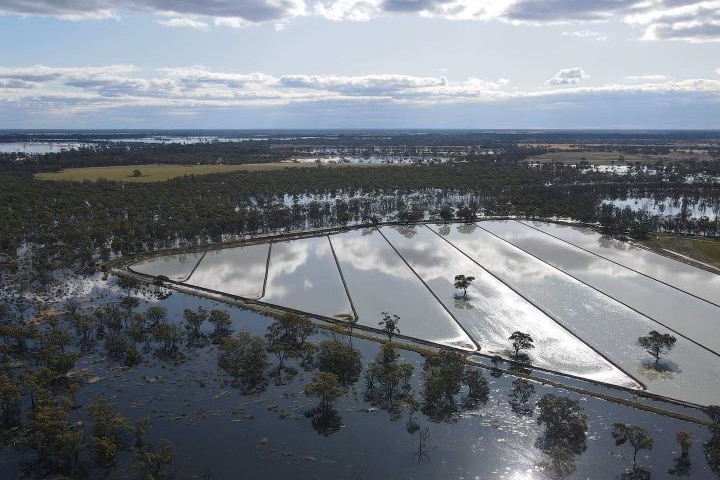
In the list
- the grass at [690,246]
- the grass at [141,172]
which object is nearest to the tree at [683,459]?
the grass at [690,246]

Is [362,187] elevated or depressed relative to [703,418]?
elevated

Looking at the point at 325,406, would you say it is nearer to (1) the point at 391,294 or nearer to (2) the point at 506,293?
(1) the point at 391,294

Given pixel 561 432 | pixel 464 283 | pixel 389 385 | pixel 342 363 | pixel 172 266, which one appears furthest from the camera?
pixel 172 266

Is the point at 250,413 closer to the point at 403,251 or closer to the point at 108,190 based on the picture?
the point at 403,251

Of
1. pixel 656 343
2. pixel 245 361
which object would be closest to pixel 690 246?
pixel 656 343

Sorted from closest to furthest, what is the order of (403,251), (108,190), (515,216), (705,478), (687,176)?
(705,478) → (403,251) → (515,216) → (108,190) → (687,176)

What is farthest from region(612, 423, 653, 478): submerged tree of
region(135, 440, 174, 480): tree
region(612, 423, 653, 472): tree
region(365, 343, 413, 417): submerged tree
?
region(135, 440, 174, 480): tree

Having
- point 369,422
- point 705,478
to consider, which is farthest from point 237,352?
point 705,478
